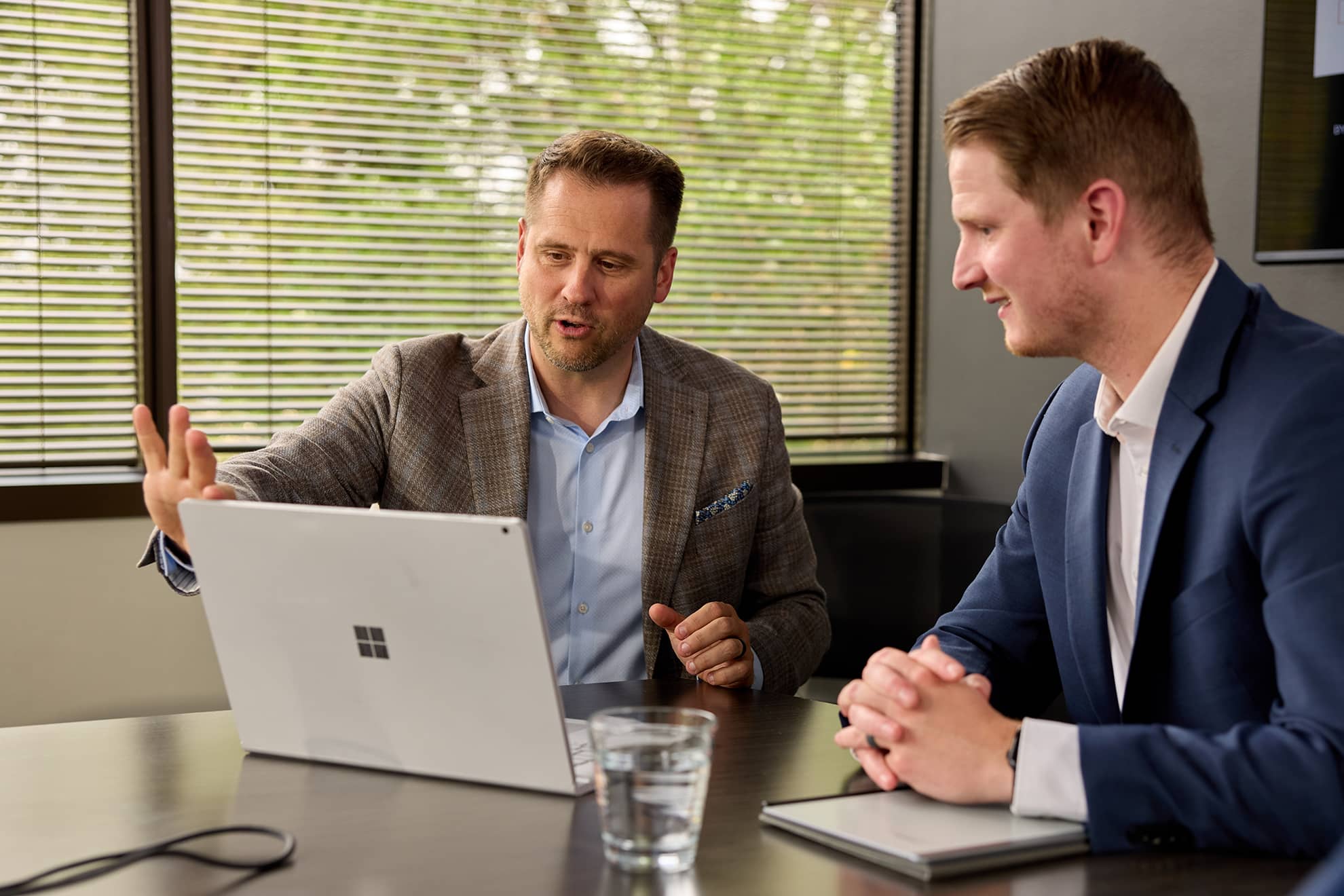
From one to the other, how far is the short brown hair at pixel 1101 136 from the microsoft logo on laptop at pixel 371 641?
747 mm

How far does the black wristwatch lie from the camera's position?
108 centimetres

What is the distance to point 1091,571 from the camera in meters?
1.36

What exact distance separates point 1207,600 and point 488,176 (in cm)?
224

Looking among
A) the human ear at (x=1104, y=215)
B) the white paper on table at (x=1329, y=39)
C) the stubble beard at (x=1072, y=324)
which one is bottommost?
the stubble beard at (x=1072, y=324)

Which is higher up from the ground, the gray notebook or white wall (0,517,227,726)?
the gray notebook

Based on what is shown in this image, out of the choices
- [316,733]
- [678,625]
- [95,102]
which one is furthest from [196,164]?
[316,733]

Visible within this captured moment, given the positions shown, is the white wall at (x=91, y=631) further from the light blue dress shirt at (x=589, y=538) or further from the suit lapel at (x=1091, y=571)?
the suit lapel at (x=1091, y=571)

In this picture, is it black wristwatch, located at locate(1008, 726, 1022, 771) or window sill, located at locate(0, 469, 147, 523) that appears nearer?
black wristwatch, located at locate(1008, 726, 1022, 771)

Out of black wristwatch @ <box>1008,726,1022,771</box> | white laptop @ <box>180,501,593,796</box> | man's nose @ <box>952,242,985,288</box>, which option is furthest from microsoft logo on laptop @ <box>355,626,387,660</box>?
man's nose @ <box>952,242,985,288</box>

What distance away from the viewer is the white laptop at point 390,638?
111 centimetres

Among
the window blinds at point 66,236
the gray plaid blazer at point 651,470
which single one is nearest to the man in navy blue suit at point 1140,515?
the gray plaid blazer at point 651,470

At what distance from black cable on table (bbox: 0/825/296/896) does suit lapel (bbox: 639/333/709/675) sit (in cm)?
100

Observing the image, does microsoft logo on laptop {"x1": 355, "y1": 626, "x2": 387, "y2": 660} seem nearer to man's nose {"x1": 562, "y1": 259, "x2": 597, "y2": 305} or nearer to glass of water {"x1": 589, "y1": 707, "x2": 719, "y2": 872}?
glass of water {"x1": 589, "y1": 707, "x2": 719, "y2": 872}

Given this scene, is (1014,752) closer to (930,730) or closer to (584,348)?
(930,730)
